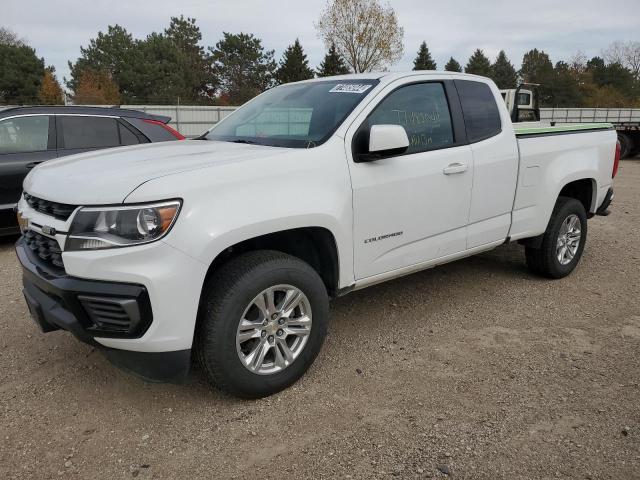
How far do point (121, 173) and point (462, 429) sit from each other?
2122 millimetres

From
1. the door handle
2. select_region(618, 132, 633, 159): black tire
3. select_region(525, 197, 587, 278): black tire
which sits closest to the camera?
the door handle

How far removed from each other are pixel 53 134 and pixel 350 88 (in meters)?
4.15

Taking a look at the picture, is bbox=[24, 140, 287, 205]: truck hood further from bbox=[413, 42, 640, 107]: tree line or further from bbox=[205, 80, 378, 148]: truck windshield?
bbox=[413, 42, 640, 107]: tree line

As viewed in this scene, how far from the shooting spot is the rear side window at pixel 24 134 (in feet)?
19.4

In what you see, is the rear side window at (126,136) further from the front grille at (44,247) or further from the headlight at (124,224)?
the headlight at (124,224)

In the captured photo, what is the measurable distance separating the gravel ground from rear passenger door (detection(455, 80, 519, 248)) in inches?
28.1

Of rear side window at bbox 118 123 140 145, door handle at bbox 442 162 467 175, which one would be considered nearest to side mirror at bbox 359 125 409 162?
door handle at bbox 442 162 467 175

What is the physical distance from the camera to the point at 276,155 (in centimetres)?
294

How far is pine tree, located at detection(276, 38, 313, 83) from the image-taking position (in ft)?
189

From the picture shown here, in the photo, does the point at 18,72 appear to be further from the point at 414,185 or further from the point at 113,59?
the point at 414,185

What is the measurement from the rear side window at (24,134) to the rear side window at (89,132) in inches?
8.2

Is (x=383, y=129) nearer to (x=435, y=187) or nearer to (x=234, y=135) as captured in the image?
(x=435, y=187)

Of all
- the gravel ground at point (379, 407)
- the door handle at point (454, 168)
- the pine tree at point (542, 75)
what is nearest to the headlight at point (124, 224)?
the gravel ground at point (379, 407)

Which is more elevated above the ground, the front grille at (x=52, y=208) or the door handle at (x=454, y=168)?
the door handle at (x=454, y=168)
